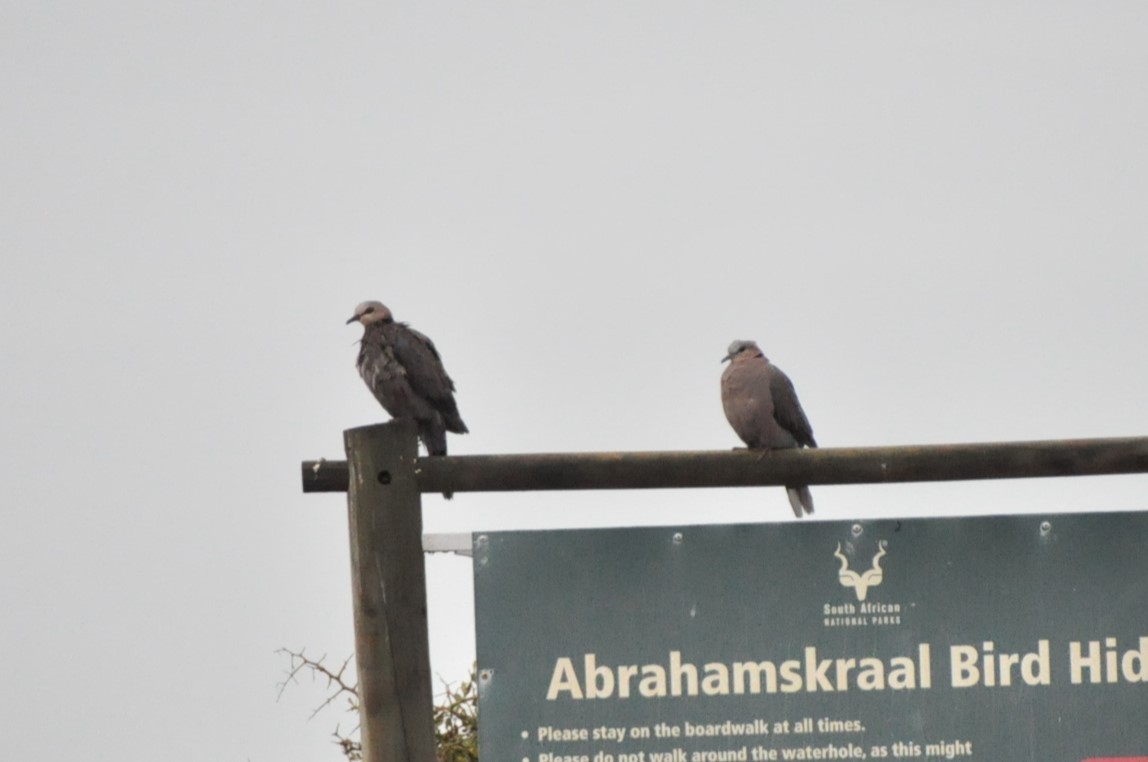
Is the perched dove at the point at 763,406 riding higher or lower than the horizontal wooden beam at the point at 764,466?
higher

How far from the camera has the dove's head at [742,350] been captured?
6.77 metres

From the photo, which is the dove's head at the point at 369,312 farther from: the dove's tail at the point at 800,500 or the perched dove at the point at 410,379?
the dove's tail at the point at 800,500

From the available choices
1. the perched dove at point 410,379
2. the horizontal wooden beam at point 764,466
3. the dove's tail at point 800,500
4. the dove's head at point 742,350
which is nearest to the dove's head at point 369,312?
the perched dove at point 410,379

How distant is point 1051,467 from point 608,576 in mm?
1013

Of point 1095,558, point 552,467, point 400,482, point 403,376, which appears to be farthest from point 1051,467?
point 403,376

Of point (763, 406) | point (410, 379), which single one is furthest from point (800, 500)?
point (410, 379)

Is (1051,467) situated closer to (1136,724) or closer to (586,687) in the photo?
(1136,724)

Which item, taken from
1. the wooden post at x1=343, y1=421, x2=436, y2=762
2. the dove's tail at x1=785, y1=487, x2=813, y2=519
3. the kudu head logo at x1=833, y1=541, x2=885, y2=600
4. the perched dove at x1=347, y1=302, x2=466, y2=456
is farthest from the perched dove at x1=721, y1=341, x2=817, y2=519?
the wooden post at x1=343, y1=421, x2=436, y2=762

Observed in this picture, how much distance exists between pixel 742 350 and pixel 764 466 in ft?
11.4

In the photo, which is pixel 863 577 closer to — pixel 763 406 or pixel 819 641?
pixel 819 641

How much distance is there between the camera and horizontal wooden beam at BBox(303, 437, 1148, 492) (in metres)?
3.54

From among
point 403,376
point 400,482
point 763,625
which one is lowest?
point 763,625

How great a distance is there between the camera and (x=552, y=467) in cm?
355

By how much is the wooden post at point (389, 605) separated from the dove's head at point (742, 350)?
3.33 m
